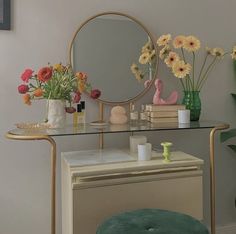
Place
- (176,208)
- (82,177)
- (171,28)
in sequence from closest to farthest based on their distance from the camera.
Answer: (82,177) → (176,208) → (171,28)

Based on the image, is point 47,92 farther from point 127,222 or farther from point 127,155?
point 127,222

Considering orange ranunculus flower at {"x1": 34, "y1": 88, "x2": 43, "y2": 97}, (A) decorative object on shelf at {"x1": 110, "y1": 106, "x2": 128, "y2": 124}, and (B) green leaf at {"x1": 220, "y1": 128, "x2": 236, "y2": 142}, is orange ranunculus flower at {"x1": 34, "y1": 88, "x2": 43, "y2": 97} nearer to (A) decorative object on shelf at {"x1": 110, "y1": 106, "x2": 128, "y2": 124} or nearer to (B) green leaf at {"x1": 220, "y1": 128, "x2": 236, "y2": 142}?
(A) decorative object on shelf at {"x1": 110, "y1": 106, "x2": 128, "y2": 124}

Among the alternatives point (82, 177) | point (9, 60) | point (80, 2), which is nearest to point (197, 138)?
point (82, 177)

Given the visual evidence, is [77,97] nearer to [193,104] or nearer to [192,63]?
[193,104]

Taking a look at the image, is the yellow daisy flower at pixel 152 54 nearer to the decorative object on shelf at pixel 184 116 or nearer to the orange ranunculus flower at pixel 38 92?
the decorative object on shelf at pixel 184 116

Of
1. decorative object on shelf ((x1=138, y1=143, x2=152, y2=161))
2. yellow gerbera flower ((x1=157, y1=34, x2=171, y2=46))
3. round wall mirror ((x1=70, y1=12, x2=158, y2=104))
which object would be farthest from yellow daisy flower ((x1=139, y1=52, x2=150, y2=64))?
decorative object on shelf ((x1=138, y1=143, x2=152, y2=161))

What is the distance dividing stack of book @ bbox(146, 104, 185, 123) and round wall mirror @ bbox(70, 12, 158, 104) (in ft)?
0.70

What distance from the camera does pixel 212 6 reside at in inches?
→ 86.4

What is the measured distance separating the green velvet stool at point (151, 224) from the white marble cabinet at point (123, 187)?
0.16m

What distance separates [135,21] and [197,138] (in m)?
0.94

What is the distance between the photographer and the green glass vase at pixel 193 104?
194 centimetres

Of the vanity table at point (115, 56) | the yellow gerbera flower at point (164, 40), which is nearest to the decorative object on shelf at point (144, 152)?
the vanity table at point (115, 56)

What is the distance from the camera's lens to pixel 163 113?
1.84 meters

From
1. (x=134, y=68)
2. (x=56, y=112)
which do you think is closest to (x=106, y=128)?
(x=56, y=112)
